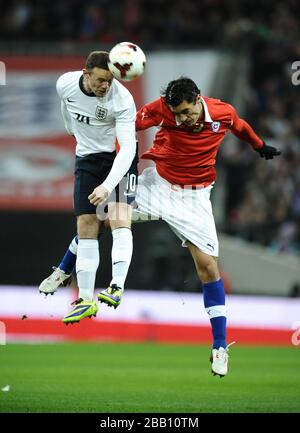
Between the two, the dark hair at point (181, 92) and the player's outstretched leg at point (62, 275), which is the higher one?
the dark hair at point (181, 92)

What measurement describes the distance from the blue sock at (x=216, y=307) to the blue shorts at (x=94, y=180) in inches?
48.0

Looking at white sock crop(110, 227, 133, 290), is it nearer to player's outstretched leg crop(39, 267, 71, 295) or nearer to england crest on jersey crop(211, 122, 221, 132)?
player's outstretched leg crop(39, 267, 71, 295)

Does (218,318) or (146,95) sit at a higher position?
(146,95)

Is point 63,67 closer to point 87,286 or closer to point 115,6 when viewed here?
point 115,6

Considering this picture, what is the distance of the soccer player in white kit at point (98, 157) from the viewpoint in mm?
9742

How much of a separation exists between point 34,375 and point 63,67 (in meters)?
8.79

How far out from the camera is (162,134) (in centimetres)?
1048

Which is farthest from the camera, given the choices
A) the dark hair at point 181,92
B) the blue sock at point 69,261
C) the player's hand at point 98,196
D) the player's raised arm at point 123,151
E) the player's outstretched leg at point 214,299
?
the blue sock at point 69,261

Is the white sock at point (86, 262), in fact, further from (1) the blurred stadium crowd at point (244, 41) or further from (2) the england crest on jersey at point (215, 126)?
(1) the blurred stadium crowd at point (244, 41)

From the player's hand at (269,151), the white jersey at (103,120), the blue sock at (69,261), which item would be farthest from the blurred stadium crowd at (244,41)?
the white jersey at (103,120)

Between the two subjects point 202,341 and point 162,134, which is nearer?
point 162,134

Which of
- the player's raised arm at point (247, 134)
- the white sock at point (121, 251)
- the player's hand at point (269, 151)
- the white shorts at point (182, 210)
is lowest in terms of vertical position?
the white sock at point (121, 251)

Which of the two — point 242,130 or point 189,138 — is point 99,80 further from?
point 242,130

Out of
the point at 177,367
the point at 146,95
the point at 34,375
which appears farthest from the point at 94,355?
the point at 146,95
